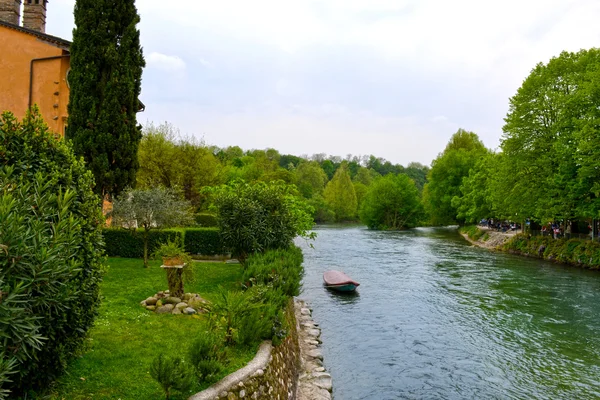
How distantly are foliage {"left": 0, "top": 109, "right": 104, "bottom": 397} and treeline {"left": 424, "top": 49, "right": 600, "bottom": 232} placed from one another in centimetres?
2816

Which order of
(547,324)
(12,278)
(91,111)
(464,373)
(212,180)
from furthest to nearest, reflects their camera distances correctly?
(212,180) → (91,111) → (547,324) → (464,373) → (12,278)

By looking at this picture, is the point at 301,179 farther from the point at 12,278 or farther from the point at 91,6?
the point at 12,278

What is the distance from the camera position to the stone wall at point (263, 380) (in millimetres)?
6336

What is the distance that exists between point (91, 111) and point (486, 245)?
3830 centimetres

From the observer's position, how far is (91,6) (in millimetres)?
17328

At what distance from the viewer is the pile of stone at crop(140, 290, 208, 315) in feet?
34.8

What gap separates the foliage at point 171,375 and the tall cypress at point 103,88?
13.3 metres

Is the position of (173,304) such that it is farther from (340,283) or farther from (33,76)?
(33,76)

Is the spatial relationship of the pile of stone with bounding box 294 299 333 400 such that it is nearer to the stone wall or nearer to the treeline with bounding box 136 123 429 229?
the stone wall

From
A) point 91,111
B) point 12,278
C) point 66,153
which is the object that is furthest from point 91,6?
point 12,278

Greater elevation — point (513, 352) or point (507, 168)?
point (507, 168)

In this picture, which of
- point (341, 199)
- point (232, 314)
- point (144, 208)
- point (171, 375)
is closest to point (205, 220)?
point (144, 208)

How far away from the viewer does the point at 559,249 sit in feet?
102

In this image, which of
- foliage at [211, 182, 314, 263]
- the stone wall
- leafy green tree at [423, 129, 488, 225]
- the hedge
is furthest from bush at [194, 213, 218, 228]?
leafy green tree at [423, 129, 488, 225]
